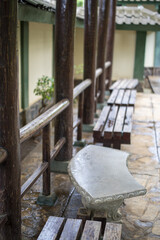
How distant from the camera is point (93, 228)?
2439mm

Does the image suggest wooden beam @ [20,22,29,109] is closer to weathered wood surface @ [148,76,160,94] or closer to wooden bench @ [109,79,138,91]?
wooden bench @ [109,79,138,91]

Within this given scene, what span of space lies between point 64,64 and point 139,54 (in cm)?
826

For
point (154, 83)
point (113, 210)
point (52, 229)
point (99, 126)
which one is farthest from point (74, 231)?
point (154, 83)

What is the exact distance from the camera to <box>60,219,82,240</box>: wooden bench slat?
7.80ft

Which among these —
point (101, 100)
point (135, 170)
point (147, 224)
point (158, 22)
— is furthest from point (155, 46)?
point (147, 224)

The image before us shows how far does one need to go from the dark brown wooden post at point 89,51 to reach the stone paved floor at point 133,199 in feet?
1.52

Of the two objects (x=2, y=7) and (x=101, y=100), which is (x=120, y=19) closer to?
(x=101, y=100)

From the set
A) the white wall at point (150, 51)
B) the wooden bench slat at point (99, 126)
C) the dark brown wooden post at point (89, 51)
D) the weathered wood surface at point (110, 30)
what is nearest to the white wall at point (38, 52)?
the weathered wood surface at point (110, 30)

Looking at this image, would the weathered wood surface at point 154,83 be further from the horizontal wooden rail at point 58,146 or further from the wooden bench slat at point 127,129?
the horizontal wooden rail at point 58,146

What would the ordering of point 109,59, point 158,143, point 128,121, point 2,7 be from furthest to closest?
point 109,59
point 158,143
point 128,121
point 2,7

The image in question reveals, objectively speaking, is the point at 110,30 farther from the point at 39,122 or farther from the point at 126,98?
the point at 39,122

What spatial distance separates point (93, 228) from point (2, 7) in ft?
5.03

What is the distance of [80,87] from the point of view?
199 inches

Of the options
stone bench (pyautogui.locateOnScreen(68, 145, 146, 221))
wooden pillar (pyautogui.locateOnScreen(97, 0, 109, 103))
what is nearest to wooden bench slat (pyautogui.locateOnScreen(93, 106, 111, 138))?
stone bench (pyautogui.locateOnScreen(68, 145, 146, 221))
